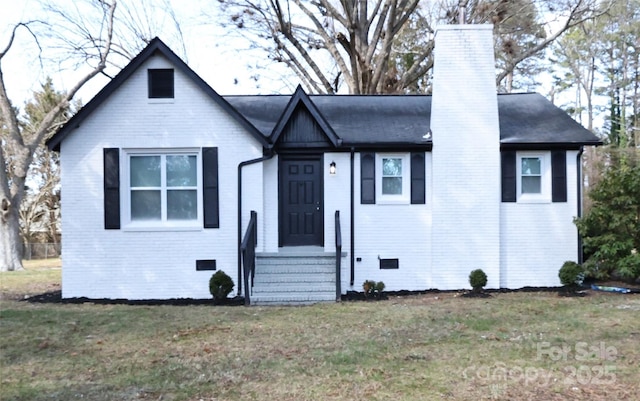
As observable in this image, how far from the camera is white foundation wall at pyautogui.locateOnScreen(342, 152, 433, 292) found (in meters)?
10.9

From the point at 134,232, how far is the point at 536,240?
8859 millimetres

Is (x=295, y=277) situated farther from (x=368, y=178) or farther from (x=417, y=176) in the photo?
(x=417, y=176)

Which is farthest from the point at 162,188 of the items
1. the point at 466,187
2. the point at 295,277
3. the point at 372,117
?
the point at 466,187

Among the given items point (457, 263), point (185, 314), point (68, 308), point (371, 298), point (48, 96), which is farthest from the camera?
point (48, 96)

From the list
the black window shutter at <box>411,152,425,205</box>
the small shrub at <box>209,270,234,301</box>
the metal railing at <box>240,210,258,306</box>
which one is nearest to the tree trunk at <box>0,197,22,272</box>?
the small shrub at <box>209,270,234,301</box>

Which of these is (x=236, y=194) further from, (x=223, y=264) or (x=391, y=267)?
(x=391, y=267)

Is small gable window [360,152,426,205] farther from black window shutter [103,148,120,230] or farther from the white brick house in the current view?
black window shutter [103,148,120,230]

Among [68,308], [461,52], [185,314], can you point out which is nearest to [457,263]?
[461,52]

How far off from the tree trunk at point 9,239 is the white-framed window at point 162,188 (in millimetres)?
8623

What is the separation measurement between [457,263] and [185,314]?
19.6 ft

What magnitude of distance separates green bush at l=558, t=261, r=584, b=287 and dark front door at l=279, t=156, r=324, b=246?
514 centimetres

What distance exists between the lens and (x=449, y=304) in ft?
29.8

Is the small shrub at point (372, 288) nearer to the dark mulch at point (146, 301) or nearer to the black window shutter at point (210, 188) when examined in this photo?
the dark mulch at point (146, 301)

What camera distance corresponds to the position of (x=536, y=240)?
1101 centimetres
